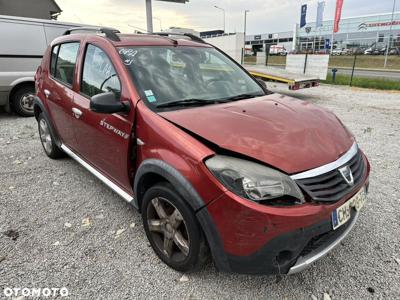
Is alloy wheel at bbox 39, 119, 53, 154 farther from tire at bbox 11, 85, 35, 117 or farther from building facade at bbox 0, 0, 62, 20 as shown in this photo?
building facade at bbox 0, 0, 62, 20

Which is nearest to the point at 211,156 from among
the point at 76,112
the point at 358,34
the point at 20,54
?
the point at 76,112

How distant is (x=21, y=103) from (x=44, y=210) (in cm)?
513

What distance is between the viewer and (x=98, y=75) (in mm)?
2936

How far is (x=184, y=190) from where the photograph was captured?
193 cm

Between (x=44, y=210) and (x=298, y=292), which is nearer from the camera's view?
(x=298, y=292)

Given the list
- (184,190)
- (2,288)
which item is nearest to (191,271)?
(184,190)

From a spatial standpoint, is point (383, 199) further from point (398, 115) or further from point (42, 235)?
point (398, 115)

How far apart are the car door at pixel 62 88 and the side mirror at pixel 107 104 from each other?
1.15 metres

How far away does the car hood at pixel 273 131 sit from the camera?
1.90m

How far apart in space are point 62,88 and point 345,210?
10.7 feet

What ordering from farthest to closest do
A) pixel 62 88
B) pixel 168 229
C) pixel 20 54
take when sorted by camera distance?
1. pixel 20 54
2. pixel 62 88
3. pixel 168 229

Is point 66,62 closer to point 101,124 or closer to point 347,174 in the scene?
point 101,124

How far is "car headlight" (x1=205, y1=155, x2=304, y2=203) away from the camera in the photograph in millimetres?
1772

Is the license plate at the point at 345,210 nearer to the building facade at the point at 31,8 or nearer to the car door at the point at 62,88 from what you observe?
the car door at the point at 62,88
